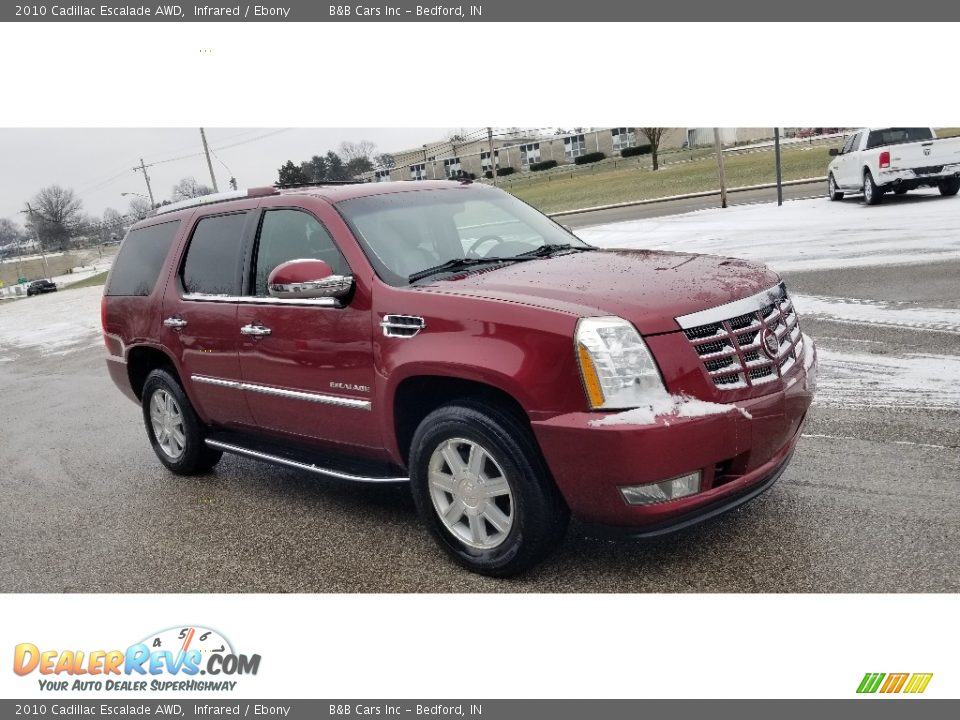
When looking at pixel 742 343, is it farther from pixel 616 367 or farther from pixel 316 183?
pixel 316 183

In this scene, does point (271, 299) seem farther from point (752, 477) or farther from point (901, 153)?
point (901, 153)

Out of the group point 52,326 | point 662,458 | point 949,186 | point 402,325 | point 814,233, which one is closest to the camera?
point 662,458

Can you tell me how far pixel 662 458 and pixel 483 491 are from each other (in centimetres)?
90

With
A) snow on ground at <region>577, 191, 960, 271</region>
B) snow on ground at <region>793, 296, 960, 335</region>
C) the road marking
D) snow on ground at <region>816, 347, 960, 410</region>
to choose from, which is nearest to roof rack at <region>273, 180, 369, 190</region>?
the road marking

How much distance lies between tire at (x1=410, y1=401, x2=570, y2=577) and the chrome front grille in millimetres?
835

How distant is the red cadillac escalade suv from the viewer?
3.54 meters

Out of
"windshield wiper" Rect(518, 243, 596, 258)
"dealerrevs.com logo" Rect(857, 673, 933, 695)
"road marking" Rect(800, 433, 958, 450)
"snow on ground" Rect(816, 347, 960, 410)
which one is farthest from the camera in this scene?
"snow on ground" Rect(816, 347, 960, 410)

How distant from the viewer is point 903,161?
56.8ft

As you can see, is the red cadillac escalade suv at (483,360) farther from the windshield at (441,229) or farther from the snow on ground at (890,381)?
the snow on ground at (890,381)

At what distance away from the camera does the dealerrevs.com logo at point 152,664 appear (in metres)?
3.62

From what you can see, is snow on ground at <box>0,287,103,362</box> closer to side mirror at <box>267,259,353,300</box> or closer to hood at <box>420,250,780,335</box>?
side mirror at <box>267,259,353,300</box>

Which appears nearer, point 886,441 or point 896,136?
point 886,441

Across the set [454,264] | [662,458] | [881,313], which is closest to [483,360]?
[662,458]

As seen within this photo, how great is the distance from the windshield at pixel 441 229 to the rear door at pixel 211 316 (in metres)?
0.99
